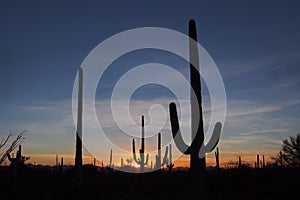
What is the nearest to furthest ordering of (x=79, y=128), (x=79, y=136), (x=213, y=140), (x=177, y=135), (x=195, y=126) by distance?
(x=195, y=126) → (x=177, y=135) → (x=213, y=140) → (x=79, y=136) → (x=79, y=128)

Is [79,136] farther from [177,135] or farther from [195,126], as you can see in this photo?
[195,126]

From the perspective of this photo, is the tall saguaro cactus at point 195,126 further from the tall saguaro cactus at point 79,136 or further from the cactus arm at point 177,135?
the tall saguaro cactus at point 79,136

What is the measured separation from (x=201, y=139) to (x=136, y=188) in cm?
1113

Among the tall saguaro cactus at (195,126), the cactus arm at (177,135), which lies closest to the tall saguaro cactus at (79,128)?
the cactus arm at (177,135)

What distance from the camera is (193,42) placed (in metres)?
9.88

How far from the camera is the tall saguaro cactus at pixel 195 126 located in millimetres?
8927

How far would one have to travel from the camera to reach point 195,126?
30.4ft

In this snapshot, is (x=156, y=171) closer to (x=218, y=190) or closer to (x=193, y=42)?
(x=218, y=190)

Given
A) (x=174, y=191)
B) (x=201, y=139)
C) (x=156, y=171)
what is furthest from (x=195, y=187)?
(x=156, y=171)

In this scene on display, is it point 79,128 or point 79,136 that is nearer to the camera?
point 79,136

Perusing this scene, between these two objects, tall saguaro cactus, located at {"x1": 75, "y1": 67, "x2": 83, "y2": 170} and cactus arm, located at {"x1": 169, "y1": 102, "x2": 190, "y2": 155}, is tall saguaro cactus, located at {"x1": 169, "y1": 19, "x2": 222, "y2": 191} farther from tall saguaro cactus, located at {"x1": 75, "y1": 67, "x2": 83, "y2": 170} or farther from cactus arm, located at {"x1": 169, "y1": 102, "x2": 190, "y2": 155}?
tall saguaro cactus, located at {"x1": 75, "y1": 67, "x2": 83, "y2": 170}

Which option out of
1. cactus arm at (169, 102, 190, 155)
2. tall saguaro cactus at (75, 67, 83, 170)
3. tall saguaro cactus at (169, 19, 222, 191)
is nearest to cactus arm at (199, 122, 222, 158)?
tall saguaro cactus at (169, 19, 222, 191)

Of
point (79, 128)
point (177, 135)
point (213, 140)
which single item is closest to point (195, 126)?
point (177, 135)

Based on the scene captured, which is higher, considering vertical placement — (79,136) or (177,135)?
(79,136)
